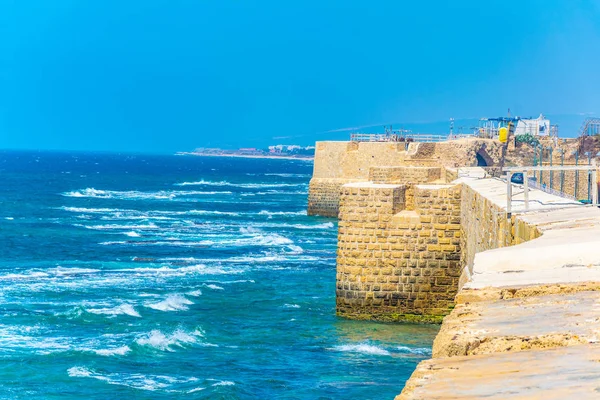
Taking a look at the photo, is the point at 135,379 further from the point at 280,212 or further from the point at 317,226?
the point at 280,212

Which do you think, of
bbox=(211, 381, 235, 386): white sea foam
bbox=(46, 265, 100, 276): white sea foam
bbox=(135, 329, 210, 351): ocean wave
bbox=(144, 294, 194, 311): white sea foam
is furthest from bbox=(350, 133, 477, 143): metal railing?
bbox=(211, 381, 235, 386): white sea foam

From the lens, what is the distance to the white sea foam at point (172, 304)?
21.3 m

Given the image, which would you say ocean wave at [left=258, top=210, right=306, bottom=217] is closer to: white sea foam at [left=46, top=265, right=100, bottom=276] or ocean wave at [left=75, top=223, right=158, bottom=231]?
ocean wave at [left=75, top=223, right=158, bottom=231]

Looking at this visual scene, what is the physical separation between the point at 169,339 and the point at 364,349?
3.96 m

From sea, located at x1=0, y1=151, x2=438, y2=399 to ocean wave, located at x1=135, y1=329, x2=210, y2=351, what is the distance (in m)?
0.04

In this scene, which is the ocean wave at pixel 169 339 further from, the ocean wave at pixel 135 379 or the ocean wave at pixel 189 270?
the ocean wave at pixel 189 270

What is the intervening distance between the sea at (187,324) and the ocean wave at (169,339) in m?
0.04

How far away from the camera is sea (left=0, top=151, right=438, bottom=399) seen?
14977 millimetres

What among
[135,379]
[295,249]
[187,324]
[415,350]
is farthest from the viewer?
[295,249]

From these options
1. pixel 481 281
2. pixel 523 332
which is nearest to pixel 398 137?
pixel 481 281

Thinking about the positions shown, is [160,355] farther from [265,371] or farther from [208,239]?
[208,239]

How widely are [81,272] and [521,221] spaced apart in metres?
19.6

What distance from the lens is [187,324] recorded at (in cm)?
1955

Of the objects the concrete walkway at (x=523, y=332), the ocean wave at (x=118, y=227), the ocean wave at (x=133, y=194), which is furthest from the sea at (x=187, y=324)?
the ocean wave at (x=133, y=194)
